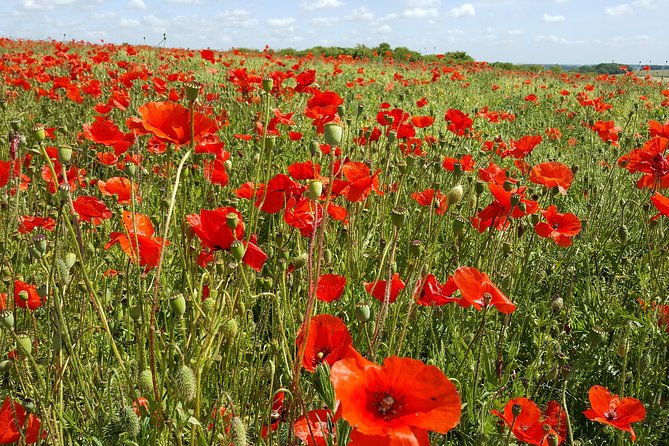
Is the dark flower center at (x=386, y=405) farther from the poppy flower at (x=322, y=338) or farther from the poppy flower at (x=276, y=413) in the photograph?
the poppy flower at (x=276, y=413)

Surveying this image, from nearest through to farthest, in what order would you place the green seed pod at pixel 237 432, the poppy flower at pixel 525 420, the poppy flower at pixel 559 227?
the green seed pod at pixel 237 432, the poppy flower at pixel 525 420, the poppy flower at pixel 559 227

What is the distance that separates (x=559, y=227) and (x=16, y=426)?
7.04ft

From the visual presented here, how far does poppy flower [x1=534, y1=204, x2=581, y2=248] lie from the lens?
7.49 feet

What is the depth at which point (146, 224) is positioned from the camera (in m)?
1.82

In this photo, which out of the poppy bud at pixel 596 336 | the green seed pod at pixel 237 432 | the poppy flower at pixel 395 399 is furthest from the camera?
the poppy bud at pixel 596 336

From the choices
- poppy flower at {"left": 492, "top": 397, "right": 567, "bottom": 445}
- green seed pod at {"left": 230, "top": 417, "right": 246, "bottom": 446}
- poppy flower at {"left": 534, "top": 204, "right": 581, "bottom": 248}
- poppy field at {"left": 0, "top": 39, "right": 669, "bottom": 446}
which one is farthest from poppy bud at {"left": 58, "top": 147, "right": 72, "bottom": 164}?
poppy flower at {"left": 534, "top": 204, "right": 581, "bottom": 248}

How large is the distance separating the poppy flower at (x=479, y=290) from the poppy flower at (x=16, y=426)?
3.65 feet

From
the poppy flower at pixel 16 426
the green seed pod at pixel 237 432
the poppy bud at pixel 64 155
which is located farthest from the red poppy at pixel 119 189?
the green seed pod at pixel 237 432

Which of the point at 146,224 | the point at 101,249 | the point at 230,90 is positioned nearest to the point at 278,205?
the point at 146,224

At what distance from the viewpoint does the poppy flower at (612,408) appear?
1.54 m

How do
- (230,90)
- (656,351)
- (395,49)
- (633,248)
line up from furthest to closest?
(395,49), (230,90), (633,248), (656,351)

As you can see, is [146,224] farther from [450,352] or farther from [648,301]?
[648,301]

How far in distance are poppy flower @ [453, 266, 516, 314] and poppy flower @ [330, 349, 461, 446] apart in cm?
52

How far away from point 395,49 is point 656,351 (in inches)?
984
